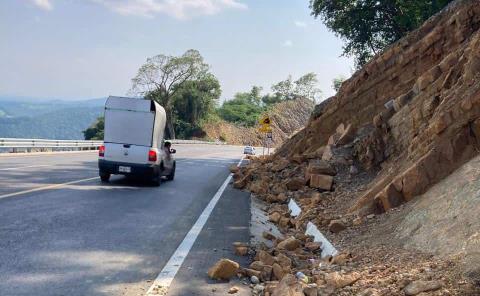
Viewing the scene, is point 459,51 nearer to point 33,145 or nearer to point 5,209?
point 5,209

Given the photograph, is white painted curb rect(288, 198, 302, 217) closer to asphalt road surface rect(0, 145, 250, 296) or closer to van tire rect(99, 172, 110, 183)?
asphalt road surface rect(0, 145, 250, 296)

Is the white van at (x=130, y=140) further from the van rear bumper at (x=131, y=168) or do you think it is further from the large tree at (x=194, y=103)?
the large tree at (x=194, y=103)

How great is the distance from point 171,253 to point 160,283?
1499 mm

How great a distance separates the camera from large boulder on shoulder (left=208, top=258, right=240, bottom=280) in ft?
19.5

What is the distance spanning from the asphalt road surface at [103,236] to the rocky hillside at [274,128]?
281 ft

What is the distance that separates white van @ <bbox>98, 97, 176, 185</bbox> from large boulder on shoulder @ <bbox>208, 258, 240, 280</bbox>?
1036 cm

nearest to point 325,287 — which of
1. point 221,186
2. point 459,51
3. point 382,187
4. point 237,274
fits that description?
point 237,274

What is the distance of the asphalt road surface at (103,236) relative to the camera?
548 cm

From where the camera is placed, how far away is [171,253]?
23.2ft

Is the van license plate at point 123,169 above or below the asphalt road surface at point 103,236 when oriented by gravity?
above

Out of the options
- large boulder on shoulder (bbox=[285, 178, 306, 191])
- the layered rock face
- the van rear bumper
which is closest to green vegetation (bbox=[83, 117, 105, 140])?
the layered rock face

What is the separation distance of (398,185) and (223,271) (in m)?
3.96

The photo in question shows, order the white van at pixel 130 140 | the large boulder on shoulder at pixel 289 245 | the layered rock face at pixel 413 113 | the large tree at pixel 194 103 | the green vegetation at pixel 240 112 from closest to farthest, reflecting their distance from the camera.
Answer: the large boulder on shoulder at pixel 289 245
the layered rock face at pixel 413 113
the white van at pixel 130 140
the large tree at pixel 194 103
the green vegetation at pixel 240 112

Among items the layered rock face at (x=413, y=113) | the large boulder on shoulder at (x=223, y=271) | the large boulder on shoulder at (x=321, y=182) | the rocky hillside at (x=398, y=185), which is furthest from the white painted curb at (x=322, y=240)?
the large boulder on shoulder at (x=321, y=182)
